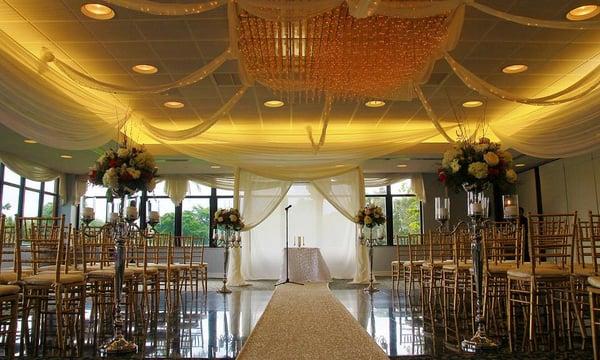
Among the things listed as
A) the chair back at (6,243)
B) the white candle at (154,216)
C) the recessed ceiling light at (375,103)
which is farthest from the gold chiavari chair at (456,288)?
the chair back at (6,243)

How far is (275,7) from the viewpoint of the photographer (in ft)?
13.1

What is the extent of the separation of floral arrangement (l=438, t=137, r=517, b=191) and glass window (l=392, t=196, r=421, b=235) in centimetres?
1010

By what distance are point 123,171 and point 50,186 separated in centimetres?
1054

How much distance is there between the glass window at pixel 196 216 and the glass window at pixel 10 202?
13.7 ft

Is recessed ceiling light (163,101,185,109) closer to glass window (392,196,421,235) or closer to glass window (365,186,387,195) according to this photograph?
glass window (365,186,387,195)

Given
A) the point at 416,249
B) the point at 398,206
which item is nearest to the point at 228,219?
the point at 416,249

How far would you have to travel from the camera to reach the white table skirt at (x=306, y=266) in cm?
1152

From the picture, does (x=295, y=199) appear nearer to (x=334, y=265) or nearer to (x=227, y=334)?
(x=334, y=265)

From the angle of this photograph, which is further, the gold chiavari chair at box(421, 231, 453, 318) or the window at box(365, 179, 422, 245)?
the window at box(365, 179, 422, 245)

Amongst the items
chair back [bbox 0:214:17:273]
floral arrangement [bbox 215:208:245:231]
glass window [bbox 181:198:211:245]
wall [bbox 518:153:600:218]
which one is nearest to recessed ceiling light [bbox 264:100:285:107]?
floral arrangement [bbox 215:208:245:231]

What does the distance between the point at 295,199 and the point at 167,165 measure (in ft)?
11.7

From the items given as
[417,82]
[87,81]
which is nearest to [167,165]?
[87,81]

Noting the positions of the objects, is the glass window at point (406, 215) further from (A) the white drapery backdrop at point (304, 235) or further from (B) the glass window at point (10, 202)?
(B) the glass window at point (10, 202)

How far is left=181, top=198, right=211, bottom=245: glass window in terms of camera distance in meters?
14.6
